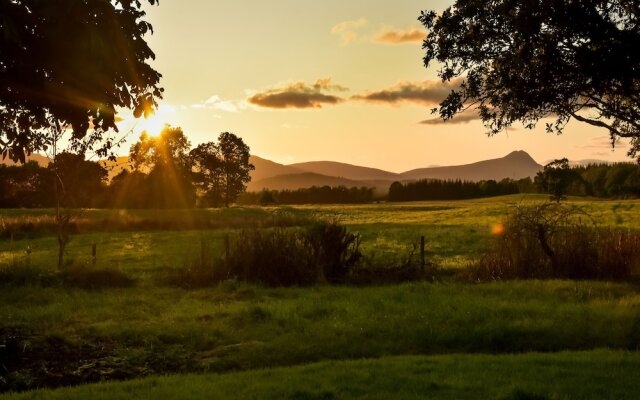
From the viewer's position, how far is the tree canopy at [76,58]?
9.54 meters

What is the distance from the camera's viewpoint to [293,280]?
74.9 feet

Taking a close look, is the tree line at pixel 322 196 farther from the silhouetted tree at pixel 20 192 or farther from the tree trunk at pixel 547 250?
the tree trunk at pixel 547 250

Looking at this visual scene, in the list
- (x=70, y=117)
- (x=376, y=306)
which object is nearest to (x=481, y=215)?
(x=376, y=306)

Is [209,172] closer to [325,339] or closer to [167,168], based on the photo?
[167,168]

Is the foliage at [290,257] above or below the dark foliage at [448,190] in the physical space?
below

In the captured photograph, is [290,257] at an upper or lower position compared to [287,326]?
upper

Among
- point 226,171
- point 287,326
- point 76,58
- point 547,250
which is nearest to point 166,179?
point 226,171

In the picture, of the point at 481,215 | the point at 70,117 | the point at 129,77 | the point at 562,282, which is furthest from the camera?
the point at 481,215

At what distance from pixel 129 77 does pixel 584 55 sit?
10874 mm

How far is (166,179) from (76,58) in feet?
278

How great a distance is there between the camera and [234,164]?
349ft

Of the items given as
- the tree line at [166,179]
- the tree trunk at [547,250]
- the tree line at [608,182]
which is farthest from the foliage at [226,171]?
the tree trunk at [547,250]

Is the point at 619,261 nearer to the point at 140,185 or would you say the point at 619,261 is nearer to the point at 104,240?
the point at 104,240

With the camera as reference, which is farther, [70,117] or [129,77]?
[70,117]
